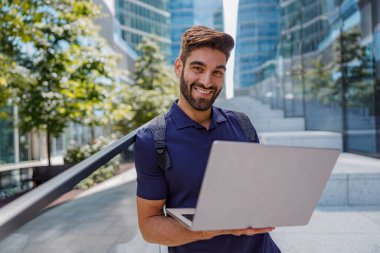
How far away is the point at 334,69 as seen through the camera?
7027 mm

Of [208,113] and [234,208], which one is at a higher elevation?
[208,113]

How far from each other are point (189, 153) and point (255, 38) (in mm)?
12778

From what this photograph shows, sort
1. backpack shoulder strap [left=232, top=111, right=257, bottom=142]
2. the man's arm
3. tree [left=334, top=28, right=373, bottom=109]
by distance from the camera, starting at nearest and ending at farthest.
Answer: the man's arm
backpack shoulder strap [left=232, top=111, right=257, bottom=142]
tree [left=334, top=28, right=373, bottom=109]

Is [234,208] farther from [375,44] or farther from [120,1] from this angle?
[120,1]

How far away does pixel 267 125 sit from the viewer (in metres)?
8.25

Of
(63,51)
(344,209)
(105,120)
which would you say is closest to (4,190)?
(105,120)

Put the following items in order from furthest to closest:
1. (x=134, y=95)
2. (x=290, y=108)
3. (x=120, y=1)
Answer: (x=120, y=1)
(x=134, y=95)
(x=290, y=108)

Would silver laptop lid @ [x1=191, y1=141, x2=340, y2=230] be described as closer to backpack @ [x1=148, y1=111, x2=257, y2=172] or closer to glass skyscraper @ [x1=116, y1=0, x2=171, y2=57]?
backpack @ [x1=148, y1=111, x2=257, y2=172]

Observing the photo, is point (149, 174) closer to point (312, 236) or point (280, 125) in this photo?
point (312, 236)

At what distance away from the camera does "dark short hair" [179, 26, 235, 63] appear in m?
1.56

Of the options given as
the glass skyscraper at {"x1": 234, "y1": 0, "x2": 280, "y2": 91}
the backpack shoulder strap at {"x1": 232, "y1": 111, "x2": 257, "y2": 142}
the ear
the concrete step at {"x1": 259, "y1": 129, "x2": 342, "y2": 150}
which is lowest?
the concrete step at {"x1": 259, "y1": 129, "x2": 342, "y2": 150}

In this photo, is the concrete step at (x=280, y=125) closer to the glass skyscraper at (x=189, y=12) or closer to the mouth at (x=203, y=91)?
the mouth at (x=203, y=91)

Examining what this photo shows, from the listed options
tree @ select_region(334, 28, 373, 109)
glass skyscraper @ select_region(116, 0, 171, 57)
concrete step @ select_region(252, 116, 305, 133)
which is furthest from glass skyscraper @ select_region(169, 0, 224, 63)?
tree @ select_region(334, 28, 373, 109)

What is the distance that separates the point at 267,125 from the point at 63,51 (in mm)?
6525
